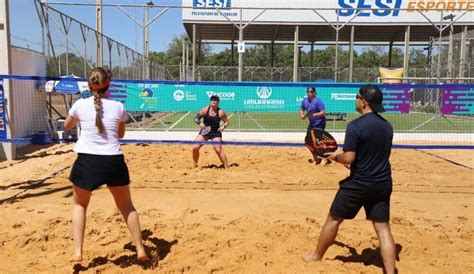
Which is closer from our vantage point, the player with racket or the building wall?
the player with racket

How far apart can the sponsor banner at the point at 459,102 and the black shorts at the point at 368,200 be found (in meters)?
11.3

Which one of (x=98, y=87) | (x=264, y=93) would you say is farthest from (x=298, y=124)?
(x=98, y=87)

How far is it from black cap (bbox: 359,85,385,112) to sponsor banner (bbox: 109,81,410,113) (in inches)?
383

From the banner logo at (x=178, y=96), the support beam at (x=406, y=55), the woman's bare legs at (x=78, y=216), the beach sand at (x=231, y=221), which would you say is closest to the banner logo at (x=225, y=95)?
the banner logo at (x=178, y=96)

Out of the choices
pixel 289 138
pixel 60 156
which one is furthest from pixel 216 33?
pixel 60 156

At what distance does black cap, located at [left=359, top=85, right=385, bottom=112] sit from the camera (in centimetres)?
403

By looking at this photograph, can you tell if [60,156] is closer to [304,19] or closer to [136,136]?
[136,136]

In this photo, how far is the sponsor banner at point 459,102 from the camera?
13902mm

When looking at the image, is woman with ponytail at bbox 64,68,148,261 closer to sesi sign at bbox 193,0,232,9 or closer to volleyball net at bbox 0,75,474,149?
volleyball net at bbox 0,75,474,149

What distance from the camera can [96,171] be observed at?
13.4 feet

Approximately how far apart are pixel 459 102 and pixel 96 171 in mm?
13071

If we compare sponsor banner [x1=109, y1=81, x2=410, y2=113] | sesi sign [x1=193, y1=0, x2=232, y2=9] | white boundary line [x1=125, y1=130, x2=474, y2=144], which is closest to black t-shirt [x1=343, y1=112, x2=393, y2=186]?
sponsor banner [x1=109, y1=81, x2=410, y2=113]

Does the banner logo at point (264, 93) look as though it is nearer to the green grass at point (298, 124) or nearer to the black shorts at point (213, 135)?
the green grass at point (298, 124)

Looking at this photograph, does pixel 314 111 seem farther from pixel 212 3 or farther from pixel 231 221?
pixel 212 3
